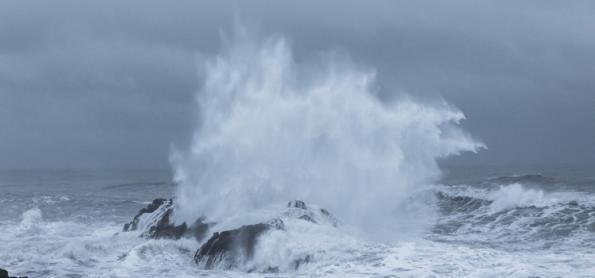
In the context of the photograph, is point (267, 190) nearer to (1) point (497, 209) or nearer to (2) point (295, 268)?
(2) point (295, 268)

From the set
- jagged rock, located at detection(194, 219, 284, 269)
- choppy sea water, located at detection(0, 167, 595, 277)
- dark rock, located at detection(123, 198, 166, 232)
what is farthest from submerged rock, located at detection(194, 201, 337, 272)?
dark rock, located at detection(123, 198, 166, 232)

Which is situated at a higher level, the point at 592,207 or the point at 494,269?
the point at 592,207

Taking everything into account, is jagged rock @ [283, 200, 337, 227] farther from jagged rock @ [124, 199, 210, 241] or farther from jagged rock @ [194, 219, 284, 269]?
jagged rock @ [124, 199, 210, 241]

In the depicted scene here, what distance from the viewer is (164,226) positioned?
20297 mm

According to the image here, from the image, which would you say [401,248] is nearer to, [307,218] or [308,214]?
[307,218]

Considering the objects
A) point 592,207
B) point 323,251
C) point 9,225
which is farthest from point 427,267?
point 9,225

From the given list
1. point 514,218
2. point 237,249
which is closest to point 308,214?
point 237,249

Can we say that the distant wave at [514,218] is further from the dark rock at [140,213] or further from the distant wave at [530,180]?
the dark rock at [140,213]

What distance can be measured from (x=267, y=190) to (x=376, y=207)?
487 cm

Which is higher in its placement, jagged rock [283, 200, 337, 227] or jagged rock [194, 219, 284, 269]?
jagged rock [283, 200, 337, 227]

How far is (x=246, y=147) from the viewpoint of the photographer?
77.9 feet

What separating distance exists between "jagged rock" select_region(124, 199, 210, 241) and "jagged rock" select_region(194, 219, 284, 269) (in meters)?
2.62

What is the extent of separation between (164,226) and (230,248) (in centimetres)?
530

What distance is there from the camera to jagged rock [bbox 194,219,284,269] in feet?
50.8
